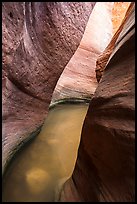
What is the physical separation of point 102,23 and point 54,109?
11.3ft

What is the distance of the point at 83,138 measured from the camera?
1.96 m

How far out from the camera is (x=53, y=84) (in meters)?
2.97

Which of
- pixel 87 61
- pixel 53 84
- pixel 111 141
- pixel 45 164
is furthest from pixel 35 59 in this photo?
pixel 87 61

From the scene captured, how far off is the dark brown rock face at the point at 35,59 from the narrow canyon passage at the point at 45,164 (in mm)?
164

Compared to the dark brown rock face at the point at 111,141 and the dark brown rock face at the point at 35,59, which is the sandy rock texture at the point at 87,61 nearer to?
the dark brown rock face at the point at 35,59

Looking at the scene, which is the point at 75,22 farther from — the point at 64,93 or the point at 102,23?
the point at 102,23

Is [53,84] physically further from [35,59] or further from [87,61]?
[87,61]

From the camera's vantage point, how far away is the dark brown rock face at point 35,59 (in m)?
2.22

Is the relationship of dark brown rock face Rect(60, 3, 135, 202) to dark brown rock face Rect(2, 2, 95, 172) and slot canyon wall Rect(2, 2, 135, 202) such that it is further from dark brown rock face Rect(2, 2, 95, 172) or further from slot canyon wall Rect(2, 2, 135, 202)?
dark brown rock face Rect(2, 2, 95, 172)

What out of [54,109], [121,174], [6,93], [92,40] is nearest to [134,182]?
[121,174]

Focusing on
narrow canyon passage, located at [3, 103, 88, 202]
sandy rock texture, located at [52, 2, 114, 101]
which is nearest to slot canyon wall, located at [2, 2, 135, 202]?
narrow canyon passage, located at [3, 103, 88, 202]

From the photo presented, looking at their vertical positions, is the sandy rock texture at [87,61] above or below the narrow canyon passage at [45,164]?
above

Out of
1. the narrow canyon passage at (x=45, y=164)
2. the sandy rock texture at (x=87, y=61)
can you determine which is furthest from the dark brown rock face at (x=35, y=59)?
the sandy rock texture at (x=87, y=61)

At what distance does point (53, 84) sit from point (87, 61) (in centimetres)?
237
